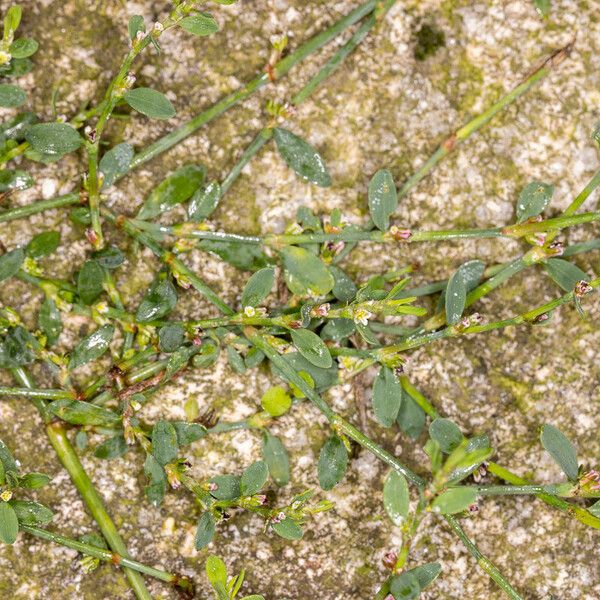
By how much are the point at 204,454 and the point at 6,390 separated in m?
0.50

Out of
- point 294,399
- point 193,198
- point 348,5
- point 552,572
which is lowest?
point 552,572

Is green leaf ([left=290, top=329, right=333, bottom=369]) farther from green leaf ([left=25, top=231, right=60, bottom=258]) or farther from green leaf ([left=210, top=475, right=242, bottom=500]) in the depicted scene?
green leaf ([left=25, top=231, right=60, bottom=258])

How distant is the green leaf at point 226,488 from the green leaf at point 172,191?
661 mm

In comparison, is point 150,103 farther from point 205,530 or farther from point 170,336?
point 205,530

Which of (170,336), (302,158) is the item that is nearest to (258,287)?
(170,336)

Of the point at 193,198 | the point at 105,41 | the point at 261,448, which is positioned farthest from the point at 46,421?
the point at 105,41

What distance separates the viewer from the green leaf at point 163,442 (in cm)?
188

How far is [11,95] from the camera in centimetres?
187

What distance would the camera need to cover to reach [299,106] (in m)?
2.05

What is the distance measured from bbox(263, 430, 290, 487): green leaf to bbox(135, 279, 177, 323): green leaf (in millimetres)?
401

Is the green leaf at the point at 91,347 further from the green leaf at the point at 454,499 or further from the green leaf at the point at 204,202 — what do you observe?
the green leaf at the point at 454,499

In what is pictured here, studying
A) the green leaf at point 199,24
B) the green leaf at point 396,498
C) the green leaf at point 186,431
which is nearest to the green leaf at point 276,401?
the green leaf at point 186,431

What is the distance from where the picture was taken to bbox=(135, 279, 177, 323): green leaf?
75.3 inches

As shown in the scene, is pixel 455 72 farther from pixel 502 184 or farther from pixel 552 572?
pixel 552 572
